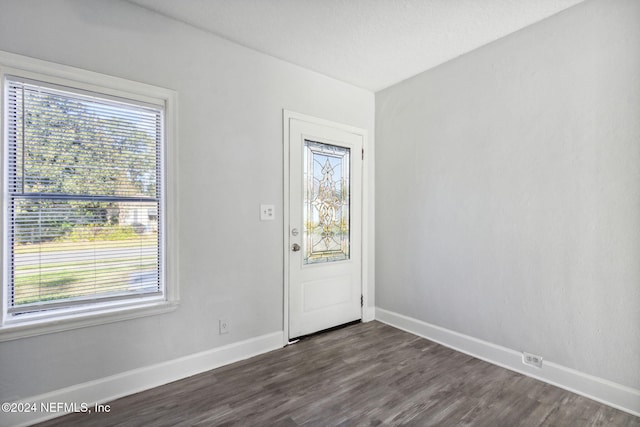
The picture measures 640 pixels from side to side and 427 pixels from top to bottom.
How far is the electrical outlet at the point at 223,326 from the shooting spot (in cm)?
255

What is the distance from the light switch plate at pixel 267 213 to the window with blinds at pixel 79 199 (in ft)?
2.67

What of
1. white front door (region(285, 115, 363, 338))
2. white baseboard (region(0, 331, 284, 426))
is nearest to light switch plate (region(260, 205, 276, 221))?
white front door (region(285, 115, 363, 338))

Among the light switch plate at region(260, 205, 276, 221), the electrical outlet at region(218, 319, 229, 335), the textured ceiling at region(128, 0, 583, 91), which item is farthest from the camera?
the light switch plate at region(260, 205, 276, 221)

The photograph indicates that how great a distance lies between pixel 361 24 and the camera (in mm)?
2377

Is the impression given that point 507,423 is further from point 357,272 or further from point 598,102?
point 598,102

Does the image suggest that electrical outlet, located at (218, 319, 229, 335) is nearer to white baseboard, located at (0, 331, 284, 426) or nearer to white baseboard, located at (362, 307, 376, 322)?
white baseboard, located at (0, 331, 284, 426)

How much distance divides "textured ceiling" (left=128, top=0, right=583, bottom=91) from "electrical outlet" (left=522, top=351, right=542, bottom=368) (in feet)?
8.37

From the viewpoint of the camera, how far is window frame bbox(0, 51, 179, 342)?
1.78 m

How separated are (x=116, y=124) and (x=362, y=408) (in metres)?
2.52

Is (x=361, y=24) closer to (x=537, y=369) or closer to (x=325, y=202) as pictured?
(x=325, y=202)

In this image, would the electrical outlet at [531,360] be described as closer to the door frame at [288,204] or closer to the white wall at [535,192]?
the white wall at [535,192]

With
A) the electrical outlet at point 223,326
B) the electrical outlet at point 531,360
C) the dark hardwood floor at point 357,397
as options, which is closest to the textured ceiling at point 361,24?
the electrical outlet at point 223,326

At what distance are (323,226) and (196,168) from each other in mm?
1387

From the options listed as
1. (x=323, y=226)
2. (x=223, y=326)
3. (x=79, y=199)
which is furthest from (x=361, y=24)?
(x=223, y=326)
